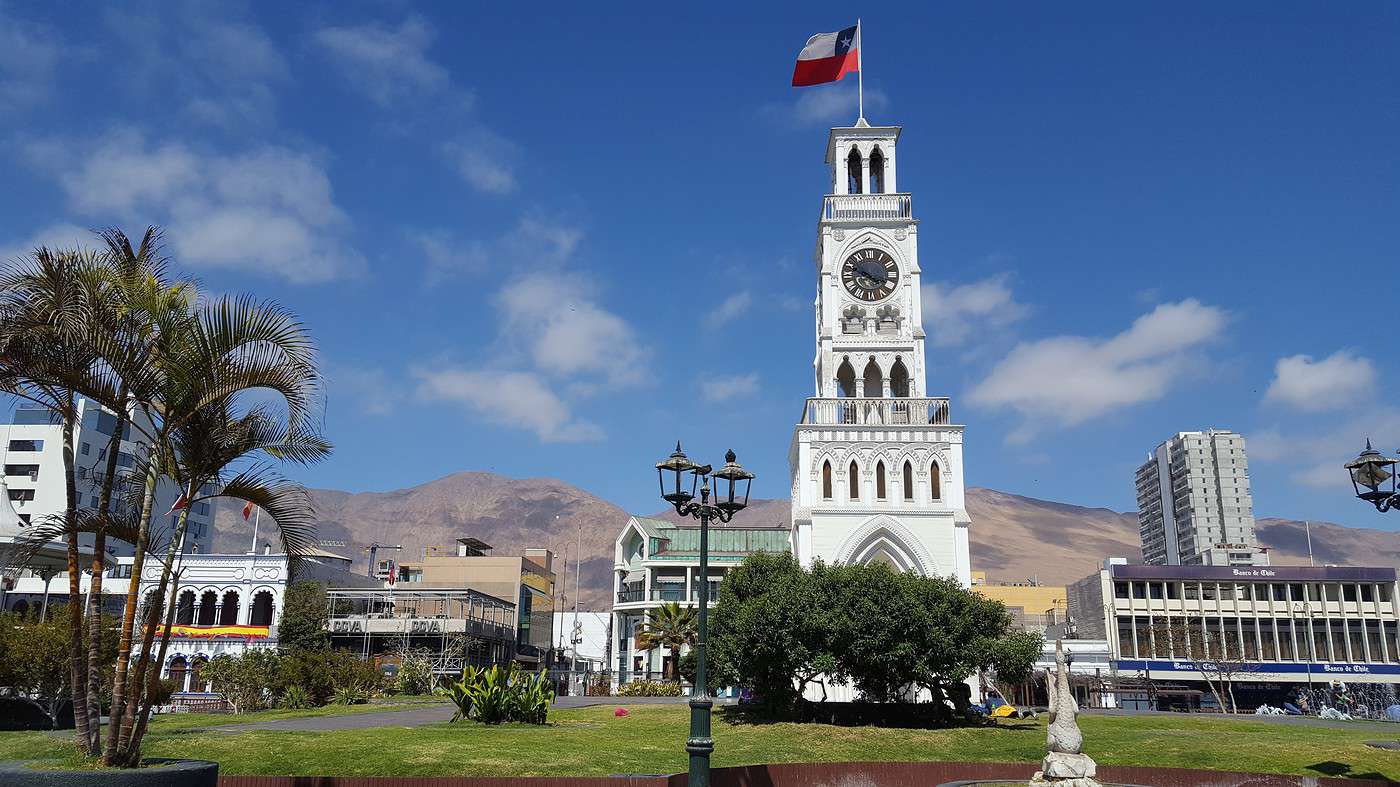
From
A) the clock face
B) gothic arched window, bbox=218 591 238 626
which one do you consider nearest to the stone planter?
the clock face

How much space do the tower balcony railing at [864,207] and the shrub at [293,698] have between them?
33971 mm

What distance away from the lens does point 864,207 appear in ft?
177

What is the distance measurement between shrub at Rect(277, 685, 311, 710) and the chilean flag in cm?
3488

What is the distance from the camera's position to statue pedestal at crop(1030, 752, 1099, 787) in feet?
54.5

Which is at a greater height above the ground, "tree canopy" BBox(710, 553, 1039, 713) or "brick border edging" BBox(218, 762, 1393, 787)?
"tree canopy" BBox(710, 553, 1039, 713)

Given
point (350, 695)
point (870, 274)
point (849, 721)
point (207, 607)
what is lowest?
point (849, 721)

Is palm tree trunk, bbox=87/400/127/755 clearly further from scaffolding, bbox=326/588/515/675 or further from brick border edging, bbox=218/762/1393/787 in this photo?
scaffolding, bbox=326/588/515/675

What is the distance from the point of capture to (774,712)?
1425 inches

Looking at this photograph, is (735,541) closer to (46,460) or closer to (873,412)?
(873,412)

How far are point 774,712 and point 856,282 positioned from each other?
81.7 ft

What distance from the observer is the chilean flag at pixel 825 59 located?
48594 millimetres

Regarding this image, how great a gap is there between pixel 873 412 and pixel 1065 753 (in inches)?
1300

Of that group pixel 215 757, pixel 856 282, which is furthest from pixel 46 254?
pixel 856 282

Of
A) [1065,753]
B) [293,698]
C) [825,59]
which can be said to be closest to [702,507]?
[1065,753]
